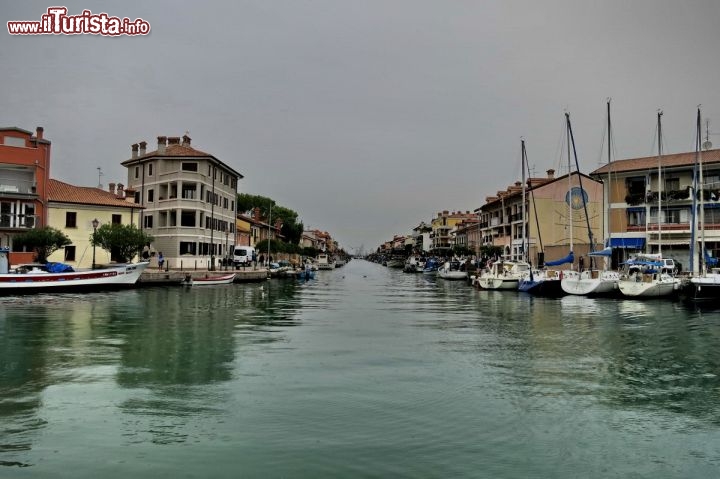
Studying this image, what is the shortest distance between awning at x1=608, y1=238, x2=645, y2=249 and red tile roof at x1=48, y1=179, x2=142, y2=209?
49.5 meters

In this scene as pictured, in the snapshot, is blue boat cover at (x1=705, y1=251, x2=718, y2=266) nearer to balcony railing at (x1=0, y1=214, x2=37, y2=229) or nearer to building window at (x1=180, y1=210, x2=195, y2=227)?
building window at (x1=180, y1=210, x2=195, y2=227)

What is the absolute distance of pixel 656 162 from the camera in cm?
5725

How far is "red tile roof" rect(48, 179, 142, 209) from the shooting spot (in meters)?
52.2

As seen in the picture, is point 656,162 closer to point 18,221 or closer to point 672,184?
point 672,184

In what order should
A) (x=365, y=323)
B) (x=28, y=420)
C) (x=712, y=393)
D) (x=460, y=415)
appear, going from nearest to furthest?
(x=28, y=420), (x=460, y=415), (x=712, y=393), (x=365, y=323)

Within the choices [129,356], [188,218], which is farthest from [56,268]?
[129,356]

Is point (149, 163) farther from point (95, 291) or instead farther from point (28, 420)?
point (28, 420)

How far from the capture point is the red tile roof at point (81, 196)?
52.2m

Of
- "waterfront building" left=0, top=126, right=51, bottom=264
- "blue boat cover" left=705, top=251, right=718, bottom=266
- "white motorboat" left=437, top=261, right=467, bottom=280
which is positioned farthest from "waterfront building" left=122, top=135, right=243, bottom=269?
"blue boat cover" left=705, top=251, right=718, bottom=266

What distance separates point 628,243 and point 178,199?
47076 millimetres

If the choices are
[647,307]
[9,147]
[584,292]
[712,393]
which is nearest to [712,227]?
[584,292]

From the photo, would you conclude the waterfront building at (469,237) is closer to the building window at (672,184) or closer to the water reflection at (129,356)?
the building window at (672,184)

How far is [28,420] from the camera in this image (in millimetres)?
10055

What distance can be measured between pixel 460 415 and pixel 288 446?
358cm
